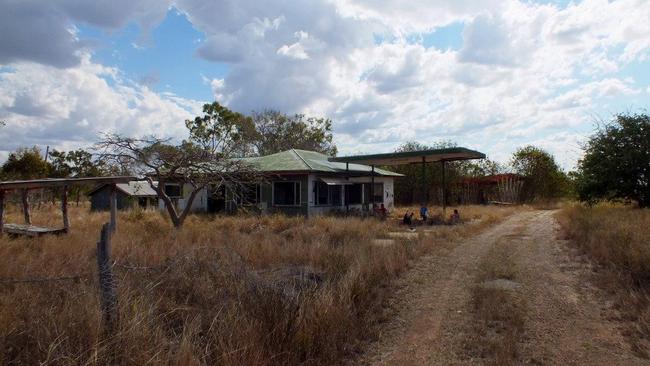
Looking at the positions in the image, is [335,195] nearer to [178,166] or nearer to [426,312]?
[178,166]

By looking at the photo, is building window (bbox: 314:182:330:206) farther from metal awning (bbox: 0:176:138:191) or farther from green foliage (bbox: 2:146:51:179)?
green foliage (bbox: 2:146:51:179)

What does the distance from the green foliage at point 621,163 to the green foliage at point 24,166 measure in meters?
31.7

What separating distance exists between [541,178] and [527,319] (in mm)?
35773

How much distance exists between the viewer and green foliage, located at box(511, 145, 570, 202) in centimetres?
3884

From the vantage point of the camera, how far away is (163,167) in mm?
17312

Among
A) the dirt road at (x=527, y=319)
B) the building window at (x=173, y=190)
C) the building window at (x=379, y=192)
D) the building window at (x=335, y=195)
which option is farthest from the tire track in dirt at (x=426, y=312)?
the building window at (x=173, y=190)

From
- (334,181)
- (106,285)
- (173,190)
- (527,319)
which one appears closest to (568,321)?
(527,319)

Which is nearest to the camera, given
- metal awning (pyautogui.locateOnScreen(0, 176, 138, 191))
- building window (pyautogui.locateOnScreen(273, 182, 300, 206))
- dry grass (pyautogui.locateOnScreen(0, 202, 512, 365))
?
dry grass (pyautogui.locateOnScreen(0, 202, 512, 365))

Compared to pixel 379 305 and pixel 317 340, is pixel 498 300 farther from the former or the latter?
pixel 317 340

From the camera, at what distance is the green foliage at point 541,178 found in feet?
127

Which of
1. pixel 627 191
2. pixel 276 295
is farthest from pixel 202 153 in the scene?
pixel 627 191

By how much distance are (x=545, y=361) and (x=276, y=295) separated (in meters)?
2.88

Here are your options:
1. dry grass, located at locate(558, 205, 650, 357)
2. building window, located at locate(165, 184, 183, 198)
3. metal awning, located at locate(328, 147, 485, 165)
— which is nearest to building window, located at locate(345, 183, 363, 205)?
metal awning, located at locate(328, 147, 485, 165)

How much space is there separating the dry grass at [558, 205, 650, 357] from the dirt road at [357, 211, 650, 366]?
219 millimetres
